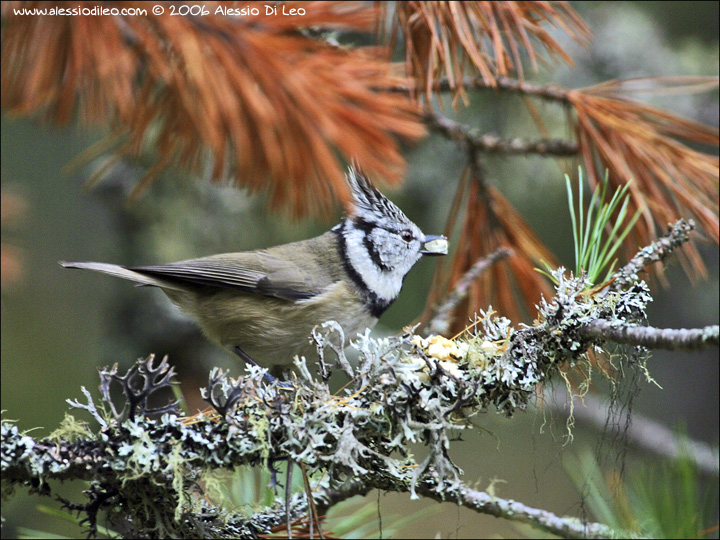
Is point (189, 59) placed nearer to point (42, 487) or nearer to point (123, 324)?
point (42, 487)

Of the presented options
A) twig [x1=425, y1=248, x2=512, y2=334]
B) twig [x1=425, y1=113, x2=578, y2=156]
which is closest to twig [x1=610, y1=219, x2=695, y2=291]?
twig [x1=425, y1=248, x2=512, y2=334]

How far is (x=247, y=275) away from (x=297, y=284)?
12 cm

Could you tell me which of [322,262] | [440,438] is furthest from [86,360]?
[440,438]

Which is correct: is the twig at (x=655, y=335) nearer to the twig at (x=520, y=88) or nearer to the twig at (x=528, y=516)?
the twig at (x=528, y=516)

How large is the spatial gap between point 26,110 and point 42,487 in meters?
0.90

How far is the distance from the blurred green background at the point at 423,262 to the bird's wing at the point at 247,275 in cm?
47

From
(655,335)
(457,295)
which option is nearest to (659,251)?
(655,335)

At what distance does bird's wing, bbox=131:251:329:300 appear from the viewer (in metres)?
1.49

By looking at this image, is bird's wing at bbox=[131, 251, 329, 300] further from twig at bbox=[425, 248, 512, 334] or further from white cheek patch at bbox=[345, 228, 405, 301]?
twig at bbox=[425, 248, 512, 334]

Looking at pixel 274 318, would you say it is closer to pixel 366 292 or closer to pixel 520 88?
pixel 366 292

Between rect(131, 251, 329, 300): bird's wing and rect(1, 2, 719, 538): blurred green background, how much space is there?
47 centimetres

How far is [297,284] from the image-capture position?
154 centimetres

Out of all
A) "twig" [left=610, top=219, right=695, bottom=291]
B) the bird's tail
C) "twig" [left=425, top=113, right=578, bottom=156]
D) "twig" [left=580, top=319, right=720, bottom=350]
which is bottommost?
"twig" [left=580, top=319, right=720, bottom=350]

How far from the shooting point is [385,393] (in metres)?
0.85
